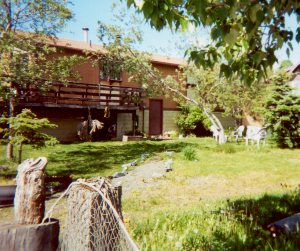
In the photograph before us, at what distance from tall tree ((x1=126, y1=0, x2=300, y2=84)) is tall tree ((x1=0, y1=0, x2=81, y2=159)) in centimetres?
1138

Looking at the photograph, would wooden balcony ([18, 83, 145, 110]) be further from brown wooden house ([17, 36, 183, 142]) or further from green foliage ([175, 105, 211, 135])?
green foliage ([175, 105, 211, 135])

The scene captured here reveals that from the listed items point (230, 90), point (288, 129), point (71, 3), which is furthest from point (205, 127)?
point (71, 3)

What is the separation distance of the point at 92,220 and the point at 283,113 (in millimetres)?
18302

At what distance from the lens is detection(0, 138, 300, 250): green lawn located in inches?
192

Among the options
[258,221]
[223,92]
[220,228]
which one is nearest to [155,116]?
[223,92]

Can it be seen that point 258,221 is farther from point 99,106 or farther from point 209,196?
point 99,106

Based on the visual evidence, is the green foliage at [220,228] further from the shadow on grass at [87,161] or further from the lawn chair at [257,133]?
the lawn chair at [257,133]

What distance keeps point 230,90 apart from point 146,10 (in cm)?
2518

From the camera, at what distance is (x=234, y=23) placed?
3623 millimetres

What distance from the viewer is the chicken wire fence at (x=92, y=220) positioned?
2658 millimetres

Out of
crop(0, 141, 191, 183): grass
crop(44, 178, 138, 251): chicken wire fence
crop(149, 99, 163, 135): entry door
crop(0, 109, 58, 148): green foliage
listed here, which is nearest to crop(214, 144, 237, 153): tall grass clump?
crop(0, 141, 191, 183): grass

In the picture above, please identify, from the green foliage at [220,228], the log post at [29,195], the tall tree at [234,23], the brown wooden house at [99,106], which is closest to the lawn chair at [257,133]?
the brown wooden house at [99,106]

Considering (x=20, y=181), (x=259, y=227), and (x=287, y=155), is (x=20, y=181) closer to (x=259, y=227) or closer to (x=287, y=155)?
(x=259, y=227)

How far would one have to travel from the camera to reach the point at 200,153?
1594cm
